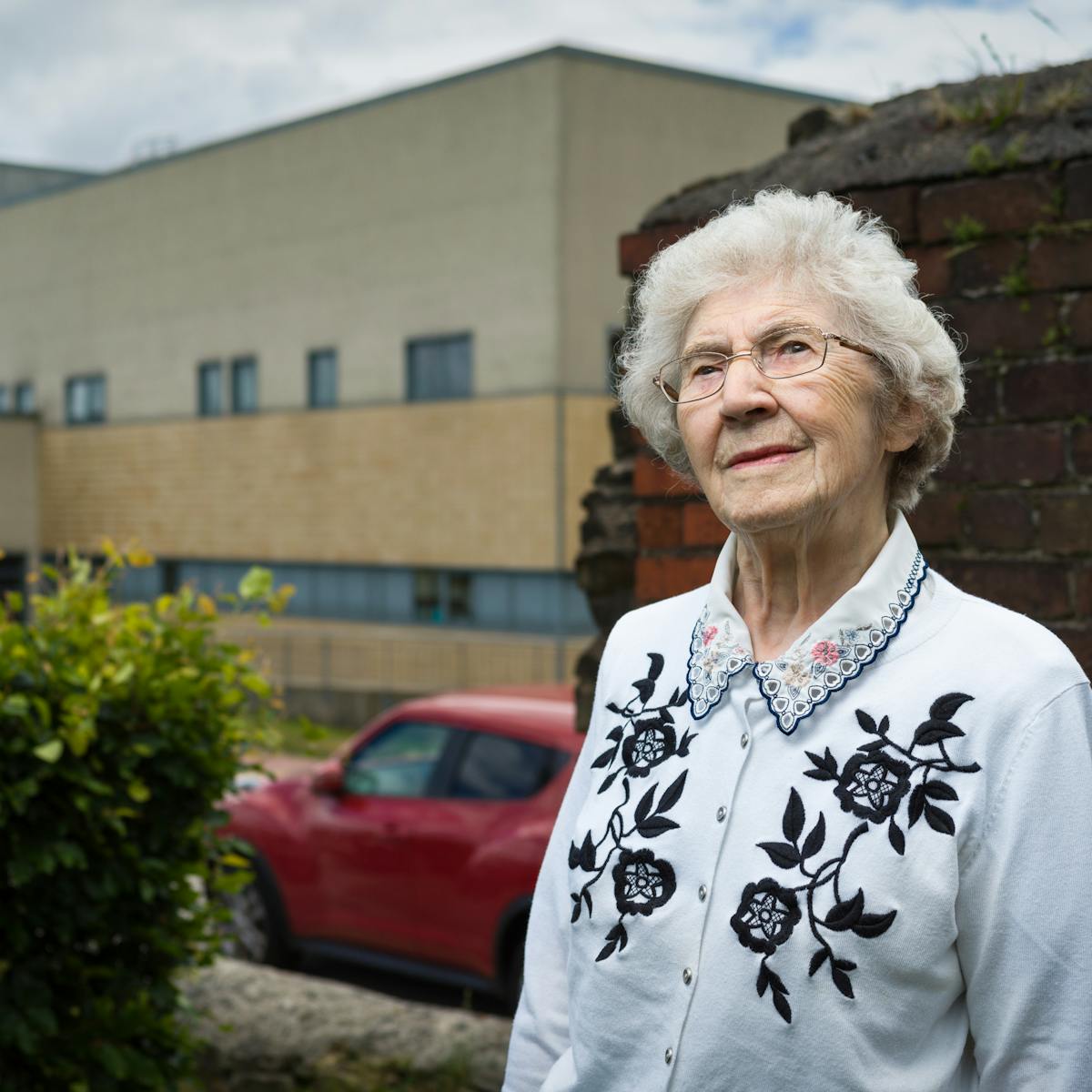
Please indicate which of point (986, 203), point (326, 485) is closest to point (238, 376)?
point (326, 485)

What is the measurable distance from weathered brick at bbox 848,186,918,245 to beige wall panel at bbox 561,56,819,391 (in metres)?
17.1

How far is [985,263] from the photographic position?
3422mm

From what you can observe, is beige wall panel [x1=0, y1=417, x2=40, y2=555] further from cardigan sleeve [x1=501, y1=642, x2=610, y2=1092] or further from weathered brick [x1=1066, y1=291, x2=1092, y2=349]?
cardigan sleeve [x1=501, y1=642, x2=610, y2=1092]

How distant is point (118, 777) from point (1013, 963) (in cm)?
275

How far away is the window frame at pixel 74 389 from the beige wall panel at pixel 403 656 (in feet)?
19.6

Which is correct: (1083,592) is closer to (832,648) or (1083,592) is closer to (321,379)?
(832,648)

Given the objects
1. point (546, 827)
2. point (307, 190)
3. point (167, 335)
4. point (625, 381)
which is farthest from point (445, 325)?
point (625, 381)

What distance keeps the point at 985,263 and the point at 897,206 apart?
0.86 feet

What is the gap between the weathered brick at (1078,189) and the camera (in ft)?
10.8

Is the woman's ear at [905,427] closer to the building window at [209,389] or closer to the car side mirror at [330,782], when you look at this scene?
the car side mirror at [330,782]

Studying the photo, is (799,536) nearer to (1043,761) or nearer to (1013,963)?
(1043,761)

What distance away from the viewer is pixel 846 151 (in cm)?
378

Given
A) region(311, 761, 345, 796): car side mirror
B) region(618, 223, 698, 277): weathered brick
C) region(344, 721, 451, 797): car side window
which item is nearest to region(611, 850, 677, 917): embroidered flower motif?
region(618, 223, 698, 277): weathered brick

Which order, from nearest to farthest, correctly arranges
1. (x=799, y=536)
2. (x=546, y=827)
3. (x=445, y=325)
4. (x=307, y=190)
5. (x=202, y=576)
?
1. (x=799, y=536)
2. (x=546, y=827)
3. (x=445, y=325)
4. (x=307, y=190)
5. (x=202, y=576)
